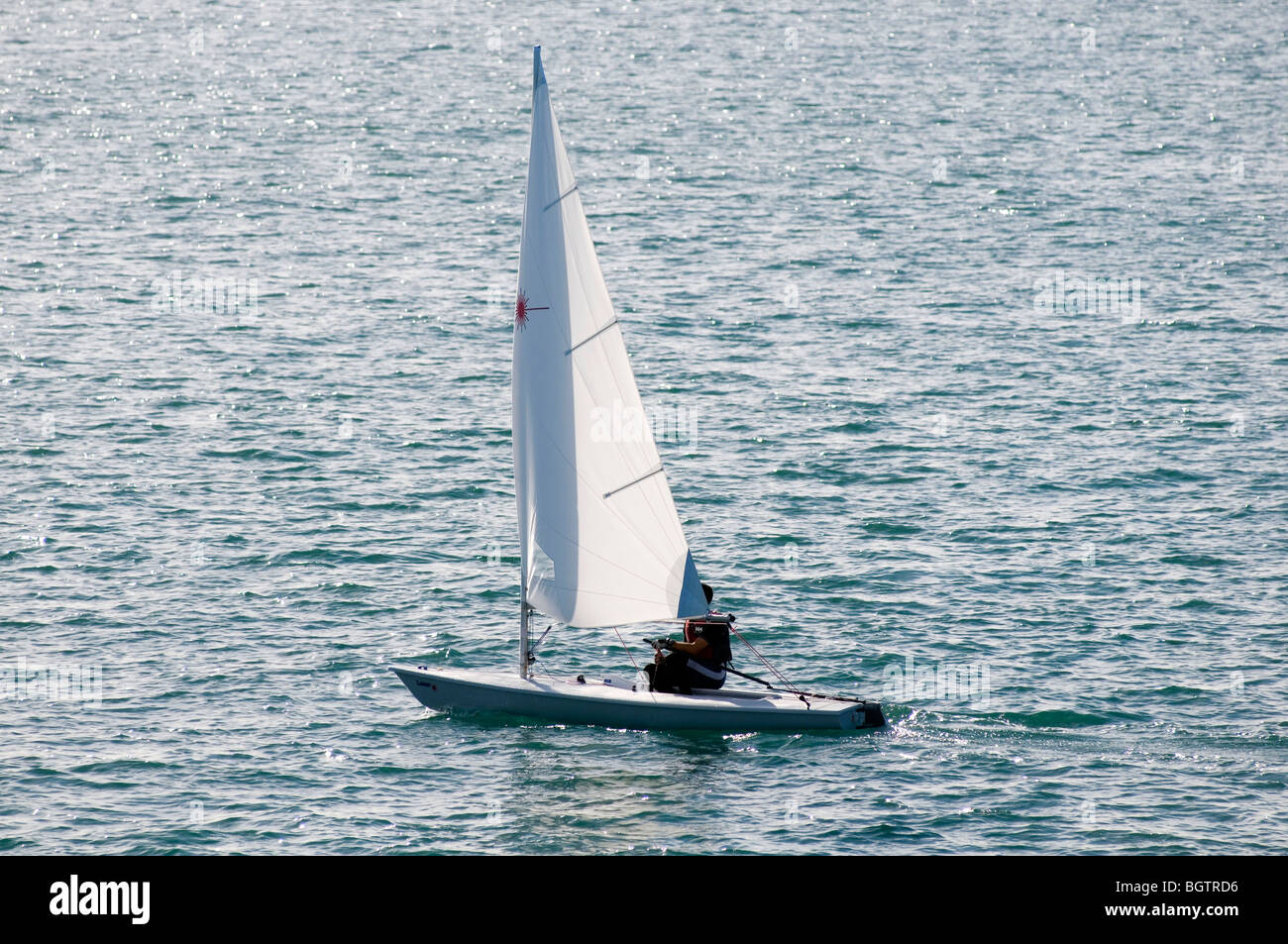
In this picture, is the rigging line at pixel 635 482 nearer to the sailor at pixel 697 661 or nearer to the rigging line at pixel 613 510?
the rigging line at pixel 613 510

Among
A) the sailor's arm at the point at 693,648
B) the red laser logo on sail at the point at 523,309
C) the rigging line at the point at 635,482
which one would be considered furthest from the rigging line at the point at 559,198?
the sailor's arm at the point at 693,648

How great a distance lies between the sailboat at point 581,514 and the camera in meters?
36.0

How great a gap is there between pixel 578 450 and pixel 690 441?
2166 cm

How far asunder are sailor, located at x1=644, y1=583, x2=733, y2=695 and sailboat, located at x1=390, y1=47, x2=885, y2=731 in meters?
0.28

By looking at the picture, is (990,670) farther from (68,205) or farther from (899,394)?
(68,205)

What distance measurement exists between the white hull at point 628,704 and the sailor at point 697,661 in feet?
0.94

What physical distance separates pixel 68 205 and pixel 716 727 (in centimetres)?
6336

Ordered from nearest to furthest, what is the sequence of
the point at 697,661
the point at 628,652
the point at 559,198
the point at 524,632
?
the point at 559,198
the point at 697,661
the point at 524,632
the point at 628,652

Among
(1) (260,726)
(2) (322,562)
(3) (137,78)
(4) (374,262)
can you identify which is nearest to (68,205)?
(4) (374,262)

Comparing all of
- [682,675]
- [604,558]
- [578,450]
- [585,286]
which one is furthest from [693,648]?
[585,286]

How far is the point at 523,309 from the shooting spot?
1438 inches

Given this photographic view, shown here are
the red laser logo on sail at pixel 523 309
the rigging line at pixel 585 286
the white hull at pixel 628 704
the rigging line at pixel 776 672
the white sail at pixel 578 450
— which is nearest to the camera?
the rigging line at pixel 585 286

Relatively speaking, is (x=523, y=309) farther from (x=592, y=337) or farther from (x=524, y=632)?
(x=524, y=632)

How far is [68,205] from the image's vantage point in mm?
88062
